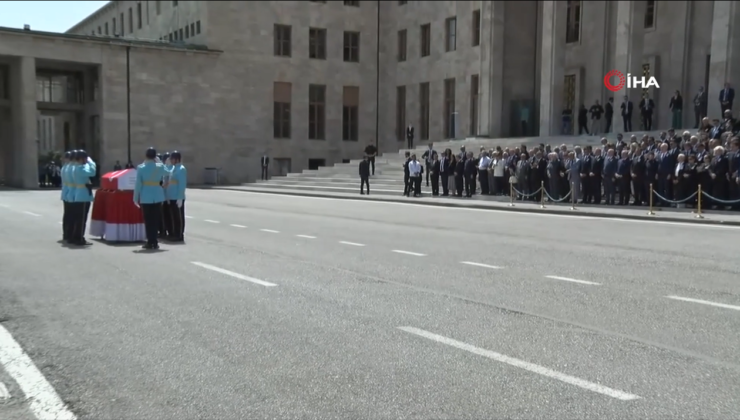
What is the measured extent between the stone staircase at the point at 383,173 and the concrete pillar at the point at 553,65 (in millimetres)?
1877

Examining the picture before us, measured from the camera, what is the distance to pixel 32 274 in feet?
32.9

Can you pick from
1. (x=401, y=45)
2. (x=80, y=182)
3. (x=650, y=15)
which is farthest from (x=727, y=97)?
(x=401, y=45)

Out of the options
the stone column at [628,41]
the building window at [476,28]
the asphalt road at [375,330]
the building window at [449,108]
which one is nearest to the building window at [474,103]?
the building window at [449,108]

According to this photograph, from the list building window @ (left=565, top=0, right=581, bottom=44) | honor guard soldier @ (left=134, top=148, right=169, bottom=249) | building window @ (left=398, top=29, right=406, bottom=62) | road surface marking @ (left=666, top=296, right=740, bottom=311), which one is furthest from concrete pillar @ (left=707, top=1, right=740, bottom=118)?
building window @ (left=398, top=29, right=406, bottom=62)

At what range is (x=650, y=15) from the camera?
34500mm

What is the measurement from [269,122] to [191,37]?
869cm

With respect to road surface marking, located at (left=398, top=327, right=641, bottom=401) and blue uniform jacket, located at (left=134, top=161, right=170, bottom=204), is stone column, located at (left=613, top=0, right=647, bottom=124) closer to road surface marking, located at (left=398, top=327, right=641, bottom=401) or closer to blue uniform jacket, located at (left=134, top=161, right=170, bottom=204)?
blue uniform jacket, located at (left=134, top=161, right=170, bottom=204)

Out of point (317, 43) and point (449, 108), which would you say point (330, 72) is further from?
point (449, 108)

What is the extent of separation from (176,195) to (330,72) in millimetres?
39066

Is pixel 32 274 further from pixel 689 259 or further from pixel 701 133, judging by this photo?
pixel 701 133

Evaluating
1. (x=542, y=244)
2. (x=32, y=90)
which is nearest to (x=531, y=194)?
(x=542, y=244)

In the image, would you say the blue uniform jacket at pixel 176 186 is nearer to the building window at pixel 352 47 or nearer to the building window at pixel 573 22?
the building window at pixel 573 22

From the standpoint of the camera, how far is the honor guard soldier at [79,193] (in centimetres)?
1329

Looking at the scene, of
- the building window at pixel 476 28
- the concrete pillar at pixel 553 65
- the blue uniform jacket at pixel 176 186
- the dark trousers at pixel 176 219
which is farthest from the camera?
the building window at pixel 476 28
